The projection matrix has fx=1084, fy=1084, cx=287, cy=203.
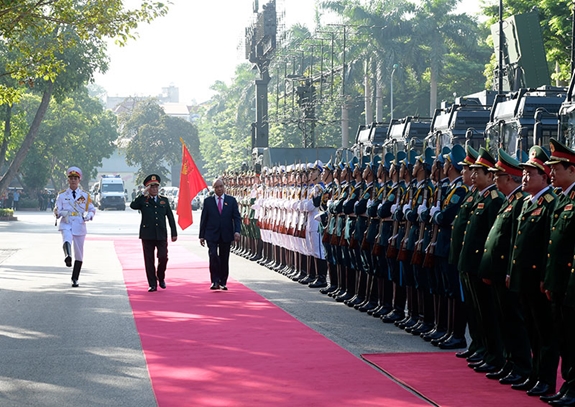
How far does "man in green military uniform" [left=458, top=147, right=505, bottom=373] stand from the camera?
9.68 meters

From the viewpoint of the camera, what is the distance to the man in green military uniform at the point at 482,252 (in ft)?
31.8

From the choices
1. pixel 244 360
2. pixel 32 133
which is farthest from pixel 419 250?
pixel 32 133

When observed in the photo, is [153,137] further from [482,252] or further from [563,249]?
[563,249]

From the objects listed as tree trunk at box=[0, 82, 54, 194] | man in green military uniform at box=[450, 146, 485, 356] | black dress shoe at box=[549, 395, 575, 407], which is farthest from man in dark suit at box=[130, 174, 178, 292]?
tree trunk at box=[0, 82, 54, 194]

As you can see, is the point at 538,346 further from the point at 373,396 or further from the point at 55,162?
the point at 55,162

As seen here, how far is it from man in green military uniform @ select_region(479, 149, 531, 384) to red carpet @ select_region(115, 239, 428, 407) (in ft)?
3.46

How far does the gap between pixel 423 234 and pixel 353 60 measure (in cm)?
5680

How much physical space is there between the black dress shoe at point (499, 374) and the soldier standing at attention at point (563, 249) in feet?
3.66

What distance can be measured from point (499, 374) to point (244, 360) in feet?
8.29

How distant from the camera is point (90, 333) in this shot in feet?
41.4

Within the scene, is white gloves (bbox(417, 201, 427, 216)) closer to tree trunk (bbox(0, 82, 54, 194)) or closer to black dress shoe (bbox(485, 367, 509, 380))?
black dress shoe (bbox(485, 367, 509, 380))

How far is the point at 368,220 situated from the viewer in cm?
1409

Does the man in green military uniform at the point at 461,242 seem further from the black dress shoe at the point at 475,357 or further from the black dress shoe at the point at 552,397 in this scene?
the black dress shoe at the point at 552,397

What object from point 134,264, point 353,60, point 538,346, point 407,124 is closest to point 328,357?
point 538,346
